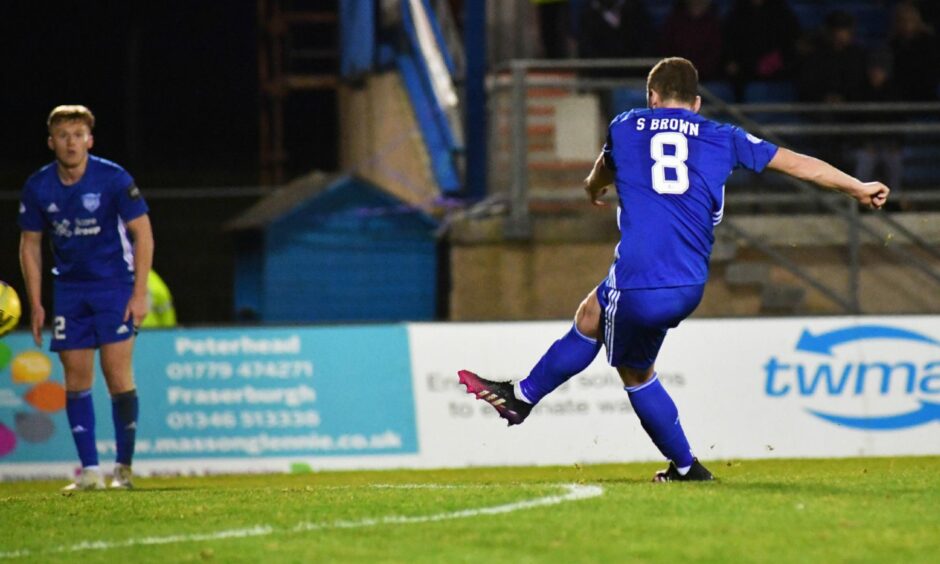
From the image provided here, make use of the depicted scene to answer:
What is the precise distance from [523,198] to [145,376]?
164 inches

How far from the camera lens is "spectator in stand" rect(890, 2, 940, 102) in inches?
653

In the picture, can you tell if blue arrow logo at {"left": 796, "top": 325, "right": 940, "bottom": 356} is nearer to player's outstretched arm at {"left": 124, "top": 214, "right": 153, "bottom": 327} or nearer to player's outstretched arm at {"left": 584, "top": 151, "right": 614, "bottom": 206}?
player's outstretched arm at {"left": 584, "top": 151, "right": 614, "bottom": 206}

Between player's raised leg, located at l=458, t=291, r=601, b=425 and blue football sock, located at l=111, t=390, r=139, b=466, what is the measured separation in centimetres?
289

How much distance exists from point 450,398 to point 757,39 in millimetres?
5676

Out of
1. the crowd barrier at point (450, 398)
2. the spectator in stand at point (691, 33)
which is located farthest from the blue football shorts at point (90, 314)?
the spectator in stand at point (691, 33)

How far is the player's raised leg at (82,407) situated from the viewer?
1020 centimetres

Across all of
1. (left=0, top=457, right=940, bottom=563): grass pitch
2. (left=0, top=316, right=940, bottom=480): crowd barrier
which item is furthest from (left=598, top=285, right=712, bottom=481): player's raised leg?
(left=0, top=316, right=940, bottom=480): crowd barrier

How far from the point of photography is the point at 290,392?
13148 mm

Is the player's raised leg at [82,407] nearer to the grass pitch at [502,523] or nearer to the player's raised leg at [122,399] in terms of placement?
the player's raised leg at [122,399]

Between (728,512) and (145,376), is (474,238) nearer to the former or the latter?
(145,376)

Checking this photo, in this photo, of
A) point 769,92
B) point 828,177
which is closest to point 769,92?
point 769,92

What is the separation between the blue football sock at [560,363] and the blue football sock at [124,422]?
10.2ft

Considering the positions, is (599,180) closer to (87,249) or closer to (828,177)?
(828,177)

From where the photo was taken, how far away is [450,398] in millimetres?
13211
